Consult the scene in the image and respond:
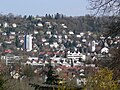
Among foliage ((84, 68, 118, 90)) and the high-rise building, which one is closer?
foliage ((84, 68, 118, 90))

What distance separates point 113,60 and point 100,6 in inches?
35.2

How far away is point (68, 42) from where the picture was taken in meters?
118

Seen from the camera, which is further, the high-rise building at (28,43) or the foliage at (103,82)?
the high-rise building at (28,43)

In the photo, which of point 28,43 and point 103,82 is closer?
point 103,82

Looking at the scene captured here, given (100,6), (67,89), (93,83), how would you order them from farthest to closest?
(93,83)
(67,89)
(100,6)

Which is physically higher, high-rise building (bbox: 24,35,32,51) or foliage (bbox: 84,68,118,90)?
foliage (bbox: 84,68,118,90)

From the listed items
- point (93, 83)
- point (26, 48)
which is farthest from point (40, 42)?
point (93, 83)

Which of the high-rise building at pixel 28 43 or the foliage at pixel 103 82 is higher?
the foliage at pixel 103 82

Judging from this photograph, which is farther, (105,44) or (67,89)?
(67,89)

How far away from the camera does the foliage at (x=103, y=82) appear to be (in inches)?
356

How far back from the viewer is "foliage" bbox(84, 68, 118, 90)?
356 inches

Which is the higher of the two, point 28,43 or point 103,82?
point 103,82

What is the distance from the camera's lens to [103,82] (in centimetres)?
982

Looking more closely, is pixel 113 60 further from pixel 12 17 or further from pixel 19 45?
pixel 12 17
